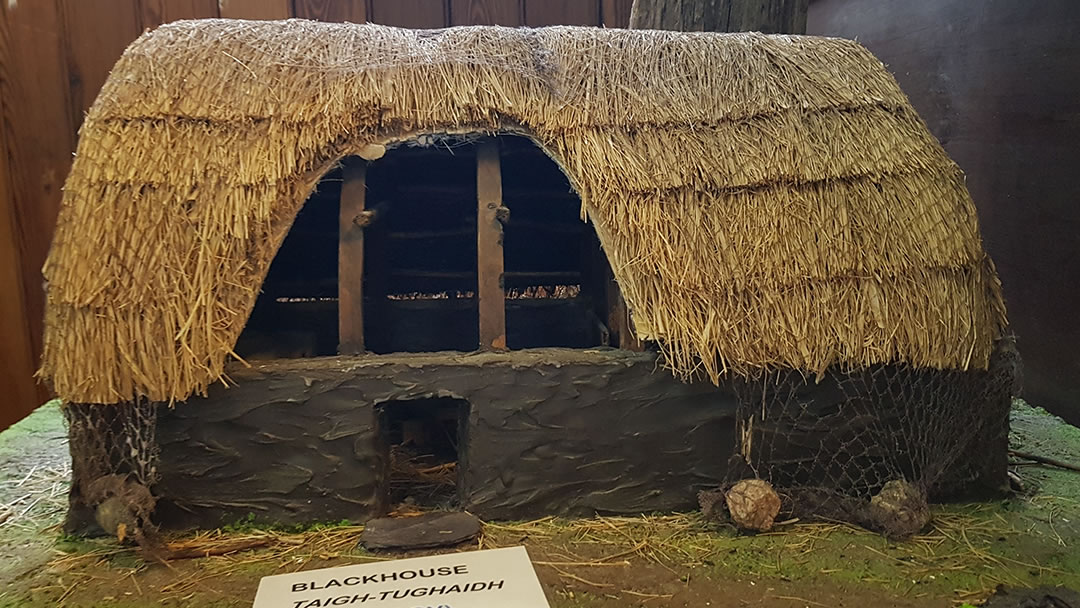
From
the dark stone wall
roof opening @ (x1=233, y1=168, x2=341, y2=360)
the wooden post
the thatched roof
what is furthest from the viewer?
the wooden post

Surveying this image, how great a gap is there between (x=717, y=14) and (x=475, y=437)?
2.67 m

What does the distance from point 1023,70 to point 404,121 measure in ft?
10.7

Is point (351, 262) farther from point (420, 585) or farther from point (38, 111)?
point (38, 111)

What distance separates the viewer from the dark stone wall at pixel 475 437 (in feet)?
8.73

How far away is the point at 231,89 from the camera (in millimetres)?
2807

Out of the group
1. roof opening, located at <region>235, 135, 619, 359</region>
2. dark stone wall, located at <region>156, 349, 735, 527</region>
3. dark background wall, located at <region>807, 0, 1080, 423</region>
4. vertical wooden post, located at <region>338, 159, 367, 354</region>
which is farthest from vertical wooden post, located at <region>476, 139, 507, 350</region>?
dark background wall, located at <region>807, 0, 1080, 423</region>

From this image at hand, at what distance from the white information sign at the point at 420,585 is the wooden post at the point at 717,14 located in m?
2.89

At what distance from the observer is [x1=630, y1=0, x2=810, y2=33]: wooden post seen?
13.0 ft

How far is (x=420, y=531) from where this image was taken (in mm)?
2699

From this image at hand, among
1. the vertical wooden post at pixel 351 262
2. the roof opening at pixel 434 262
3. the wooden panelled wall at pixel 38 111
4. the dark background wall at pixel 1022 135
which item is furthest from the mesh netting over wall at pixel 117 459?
the dark background wall at pixel 1022 135

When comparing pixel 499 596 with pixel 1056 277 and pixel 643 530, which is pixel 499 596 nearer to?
pixel 643 530

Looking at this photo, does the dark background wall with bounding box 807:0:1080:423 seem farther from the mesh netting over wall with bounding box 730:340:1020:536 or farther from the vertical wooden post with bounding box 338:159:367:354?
the vertical wooden post with bounding box 338:159:367:354

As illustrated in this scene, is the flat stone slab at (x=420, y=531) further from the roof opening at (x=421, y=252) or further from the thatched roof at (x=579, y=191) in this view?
the roof opening at (x=421, y=252)

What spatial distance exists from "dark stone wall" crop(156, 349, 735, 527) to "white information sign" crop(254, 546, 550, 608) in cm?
36
